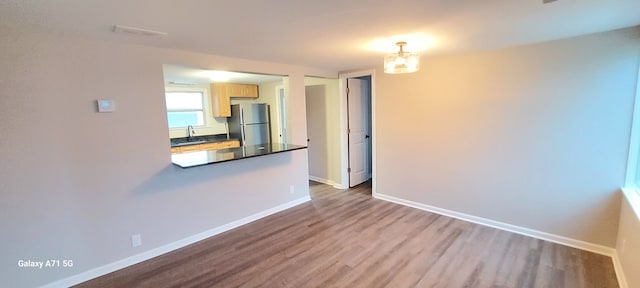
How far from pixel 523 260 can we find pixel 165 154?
12.0 ft

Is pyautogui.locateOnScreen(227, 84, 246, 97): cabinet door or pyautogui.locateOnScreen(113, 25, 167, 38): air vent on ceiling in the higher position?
pyautogui.locateOnScreen(113, 25, 167, 38): air vent on ceiling

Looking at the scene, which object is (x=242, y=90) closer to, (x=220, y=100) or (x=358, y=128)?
(x=220, y=100)

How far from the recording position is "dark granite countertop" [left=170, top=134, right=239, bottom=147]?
17.7 feet

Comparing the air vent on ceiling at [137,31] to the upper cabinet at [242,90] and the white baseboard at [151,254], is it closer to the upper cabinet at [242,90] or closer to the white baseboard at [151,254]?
the white baseboard at [151,254]

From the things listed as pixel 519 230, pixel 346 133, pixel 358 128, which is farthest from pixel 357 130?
pixel 519 230

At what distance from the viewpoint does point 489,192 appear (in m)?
3.33

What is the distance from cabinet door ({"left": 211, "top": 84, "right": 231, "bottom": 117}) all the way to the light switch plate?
3.27 meters

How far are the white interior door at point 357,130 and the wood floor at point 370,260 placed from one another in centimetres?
172

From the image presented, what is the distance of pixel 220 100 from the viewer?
5.68 metres

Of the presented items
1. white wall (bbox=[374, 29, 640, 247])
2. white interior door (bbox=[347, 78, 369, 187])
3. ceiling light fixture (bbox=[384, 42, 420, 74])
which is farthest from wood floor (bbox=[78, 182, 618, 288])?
ceiling light fixture (bbox=[384, 42, 420, 74])

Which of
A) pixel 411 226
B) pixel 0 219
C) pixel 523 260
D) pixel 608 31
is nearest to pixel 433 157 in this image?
pixel 411 226

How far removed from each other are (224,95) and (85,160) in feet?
11.6

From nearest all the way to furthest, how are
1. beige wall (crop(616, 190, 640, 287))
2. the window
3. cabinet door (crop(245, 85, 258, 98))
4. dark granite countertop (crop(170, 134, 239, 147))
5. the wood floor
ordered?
1. beige wall (crop(616, 190, 640, 287))
2. the wood floor
3. dark granite countertop (crop(170, 134, 239, 147))
4. the window
5. cabinet door (crop(245, 85, 258, 98))

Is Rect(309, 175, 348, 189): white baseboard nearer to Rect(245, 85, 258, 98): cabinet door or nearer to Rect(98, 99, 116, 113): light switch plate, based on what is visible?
Rect(245, 85, 258, 98): cabinet door
